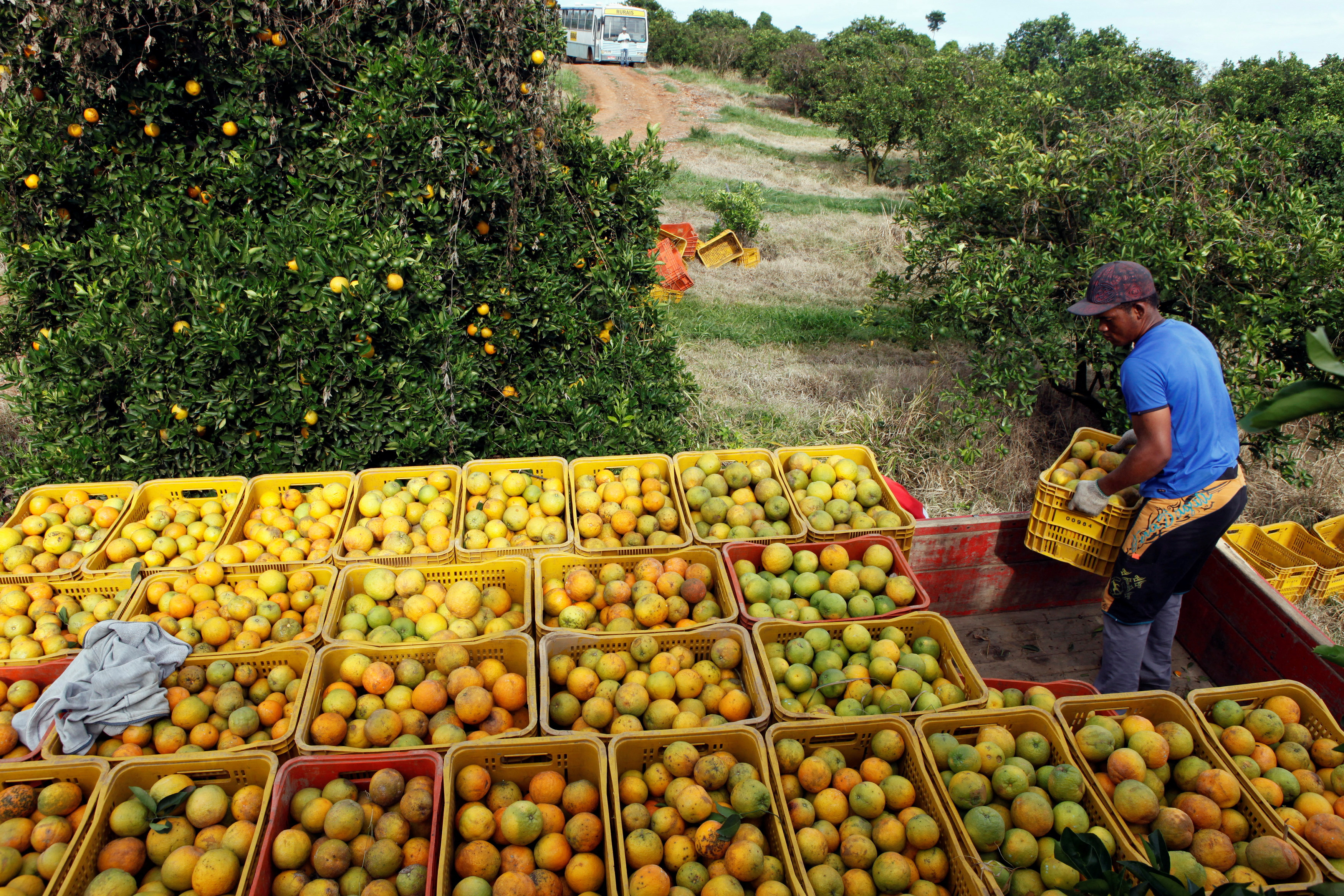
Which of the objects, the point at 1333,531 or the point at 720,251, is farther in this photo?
the point at 720,251

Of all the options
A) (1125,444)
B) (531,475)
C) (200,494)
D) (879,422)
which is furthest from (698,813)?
(879,422)

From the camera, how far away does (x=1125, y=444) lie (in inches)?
177

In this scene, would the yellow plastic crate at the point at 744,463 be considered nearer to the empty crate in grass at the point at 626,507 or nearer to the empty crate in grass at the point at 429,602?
the empty crate in grass at the point at 626,507

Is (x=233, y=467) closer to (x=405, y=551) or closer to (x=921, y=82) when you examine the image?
(x=405, y=551)

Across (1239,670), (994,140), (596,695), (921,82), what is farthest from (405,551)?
(921,82)

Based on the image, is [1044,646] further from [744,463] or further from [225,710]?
[225,710]

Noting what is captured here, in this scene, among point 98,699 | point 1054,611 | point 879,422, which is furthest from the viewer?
point 879,422

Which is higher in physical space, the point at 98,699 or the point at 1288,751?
the point at 1288,751

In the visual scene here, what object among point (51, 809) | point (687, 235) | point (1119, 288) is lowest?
point (51, 809)

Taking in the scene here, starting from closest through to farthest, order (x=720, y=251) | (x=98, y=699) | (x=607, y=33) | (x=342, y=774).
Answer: (x=342, y=774) < (x=98, y=699) < (x=720, y=251) < (x=607, y=33)

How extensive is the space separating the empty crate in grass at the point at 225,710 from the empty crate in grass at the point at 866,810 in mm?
1943

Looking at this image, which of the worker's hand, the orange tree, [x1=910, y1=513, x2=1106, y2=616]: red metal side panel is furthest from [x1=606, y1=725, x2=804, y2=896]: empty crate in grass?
the worker's hand

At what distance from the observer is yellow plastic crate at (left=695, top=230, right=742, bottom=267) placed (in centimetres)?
1317

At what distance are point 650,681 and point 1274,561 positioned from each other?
5.25 metres
